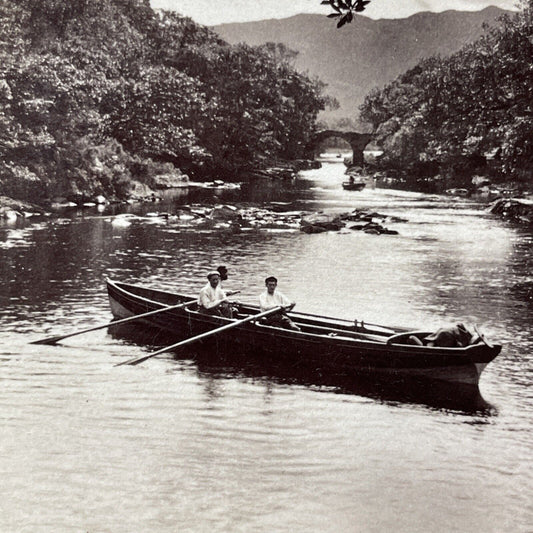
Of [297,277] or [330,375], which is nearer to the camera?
[330,375]

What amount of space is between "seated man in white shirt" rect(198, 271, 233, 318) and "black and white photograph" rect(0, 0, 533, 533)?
0.05 metres

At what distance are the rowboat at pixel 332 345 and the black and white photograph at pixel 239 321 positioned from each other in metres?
0.06

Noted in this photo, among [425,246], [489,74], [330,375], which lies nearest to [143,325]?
→ [330,375]

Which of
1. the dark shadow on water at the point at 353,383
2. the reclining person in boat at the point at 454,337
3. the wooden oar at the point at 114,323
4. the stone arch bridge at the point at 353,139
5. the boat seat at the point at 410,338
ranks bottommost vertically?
the dark shadow on water at the point at 353,383

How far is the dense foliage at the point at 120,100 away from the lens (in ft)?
163

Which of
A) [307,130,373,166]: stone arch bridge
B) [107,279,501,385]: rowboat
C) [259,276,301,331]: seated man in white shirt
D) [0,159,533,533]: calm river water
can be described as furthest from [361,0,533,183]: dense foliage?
[307,130,373,166]: stone arch bridge

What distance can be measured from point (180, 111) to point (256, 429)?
5453cm

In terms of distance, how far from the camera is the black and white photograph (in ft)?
38.4

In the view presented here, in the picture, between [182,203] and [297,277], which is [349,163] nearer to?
[182,203]

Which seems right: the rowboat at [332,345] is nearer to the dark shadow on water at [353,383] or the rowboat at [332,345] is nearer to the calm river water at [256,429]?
the dark shadow on water at [353,383]

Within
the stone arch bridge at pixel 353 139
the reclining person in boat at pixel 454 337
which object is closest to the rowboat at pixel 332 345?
the reclining person in boat at pixel 454 337

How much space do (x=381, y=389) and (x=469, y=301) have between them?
1026 centimetres

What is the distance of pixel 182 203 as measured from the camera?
5678 cm

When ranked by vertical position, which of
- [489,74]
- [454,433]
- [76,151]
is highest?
[489,74]
